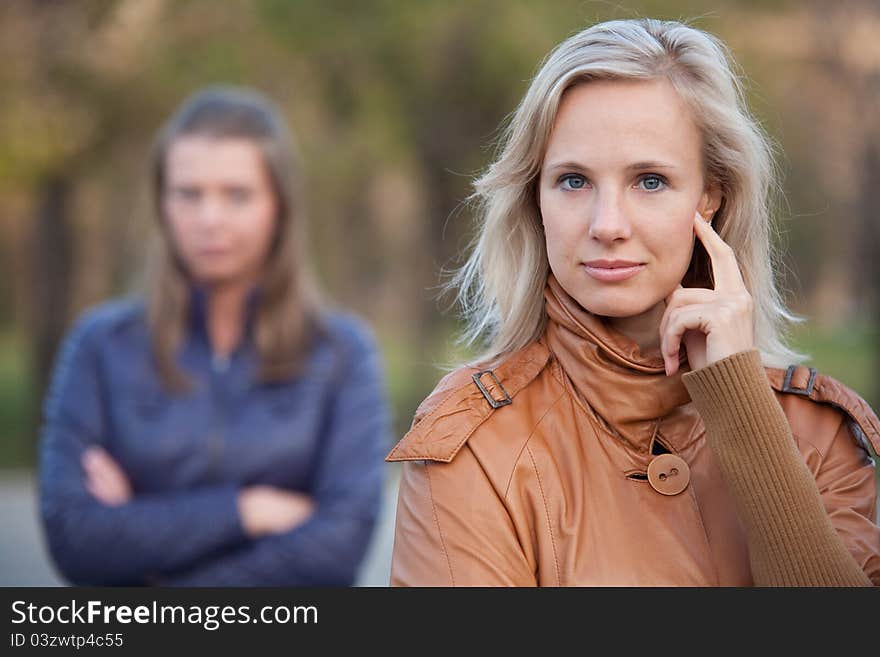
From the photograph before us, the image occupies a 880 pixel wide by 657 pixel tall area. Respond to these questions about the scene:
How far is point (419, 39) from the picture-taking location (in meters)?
13.1

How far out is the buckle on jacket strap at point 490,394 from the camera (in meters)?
2.43

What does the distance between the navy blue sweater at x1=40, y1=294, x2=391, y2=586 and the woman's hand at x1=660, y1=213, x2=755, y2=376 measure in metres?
1.71

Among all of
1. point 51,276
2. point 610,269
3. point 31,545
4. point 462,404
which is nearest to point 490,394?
point 462,404

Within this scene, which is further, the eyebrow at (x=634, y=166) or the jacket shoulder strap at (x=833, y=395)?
the jacket shoulder strap at (x=833, y=395)

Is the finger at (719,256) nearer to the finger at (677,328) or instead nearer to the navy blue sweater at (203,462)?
the finger at (677,328)

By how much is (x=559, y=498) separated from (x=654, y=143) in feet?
2.38

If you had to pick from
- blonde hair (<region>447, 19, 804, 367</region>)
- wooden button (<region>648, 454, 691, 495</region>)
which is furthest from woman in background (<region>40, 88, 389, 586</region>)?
wooden button (<region>648, 454, 691, 495</region>)

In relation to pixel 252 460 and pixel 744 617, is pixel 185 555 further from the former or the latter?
pixel 744 617

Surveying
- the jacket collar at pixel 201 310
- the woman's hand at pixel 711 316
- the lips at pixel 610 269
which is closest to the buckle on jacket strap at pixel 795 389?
the woman's hand at pixel 711 316

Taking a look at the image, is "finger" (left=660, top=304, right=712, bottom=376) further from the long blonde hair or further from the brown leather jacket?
the long blonde hair

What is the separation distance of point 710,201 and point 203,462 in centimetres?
199

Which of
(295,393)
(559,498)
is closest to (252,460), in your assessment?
(295,393)

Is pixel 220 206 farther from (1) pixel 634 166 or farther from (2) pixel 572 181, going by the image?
(1) pixel 634 166

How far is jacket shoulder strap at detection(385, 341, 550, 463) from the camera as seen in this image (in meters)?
2.35
